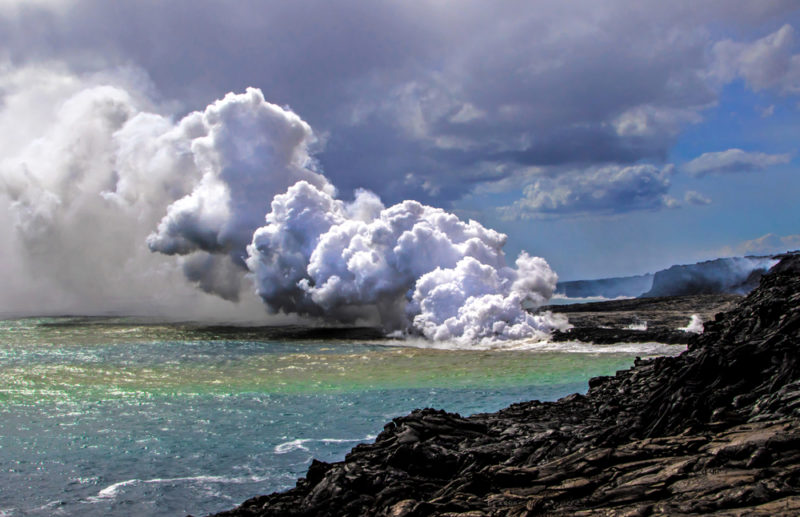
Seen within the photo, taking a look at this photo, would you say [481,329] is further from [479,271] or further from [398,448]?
[398,448]

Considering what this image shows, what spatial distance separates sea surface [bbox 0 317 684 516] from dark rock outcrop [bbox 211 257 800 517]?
20.5 ft

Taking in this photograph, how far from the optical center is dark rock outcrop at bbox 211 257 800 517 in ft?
48.8

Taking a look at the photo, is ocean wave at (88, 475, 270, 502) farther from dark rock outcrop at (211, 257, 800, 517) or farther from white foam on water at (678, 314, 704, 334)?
white foam on water at (678, 314, 704, 334)

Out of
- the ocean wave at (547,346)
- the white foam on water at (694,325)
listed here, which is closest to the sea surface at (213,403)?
the ocean wave at (547,346)

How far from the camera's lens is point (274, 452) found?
3039cm

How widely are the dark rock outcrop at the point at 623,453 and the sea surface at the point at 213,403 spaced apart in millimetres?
6250

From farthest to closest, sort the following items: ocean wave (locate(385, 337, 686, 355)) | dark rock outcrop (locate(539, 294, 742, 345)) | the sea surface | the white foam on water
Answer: the white foam on water < dark rock outcrop (locate(539, 294, 742, 345)) < ocean wave (locate(385, 337, 686, 355)) < the sea surface

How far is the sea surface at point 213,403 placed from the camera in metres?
25.9

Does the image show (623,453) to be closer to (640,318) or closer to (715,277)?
(640,318)

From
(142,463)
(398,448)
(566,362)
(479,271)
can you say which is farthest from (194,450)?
(479,271)

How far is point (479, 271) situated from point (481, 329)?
10154 mm

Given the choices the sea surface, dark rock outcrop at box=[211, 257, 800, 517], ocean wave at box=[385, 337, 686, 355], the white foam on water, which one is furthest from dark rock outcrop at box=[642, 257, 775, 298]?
dark rock outcrop at box=[211, 257, 800, 517]

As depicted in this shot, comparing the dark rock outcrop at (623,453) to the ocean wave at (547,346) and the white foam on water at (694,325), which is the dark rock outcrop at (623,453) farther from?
the white foam on water at (694,325)

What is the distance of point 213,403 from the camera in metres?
41.6
